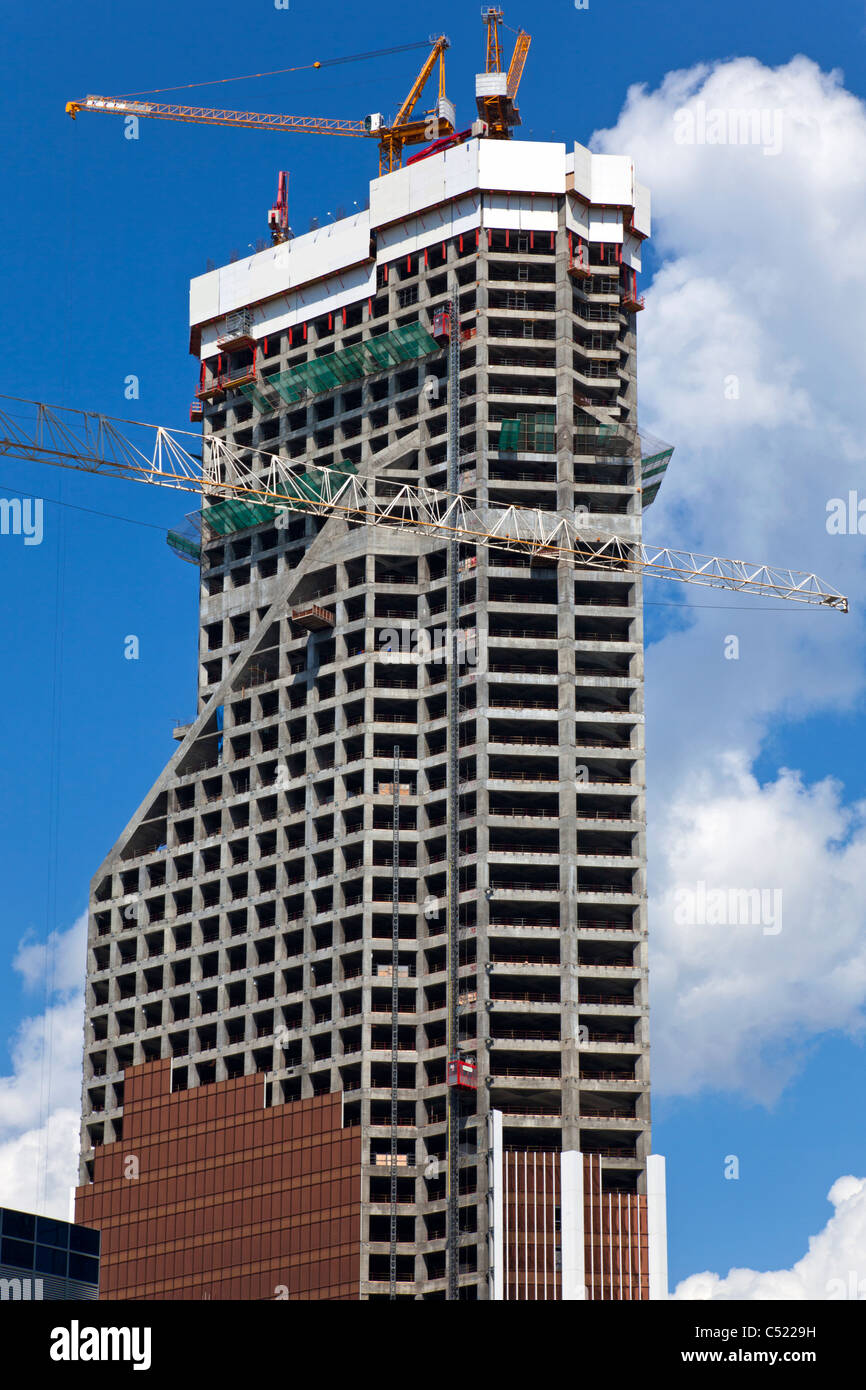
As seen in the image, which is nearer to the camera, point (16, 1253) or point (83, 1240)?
point (16, 1253)

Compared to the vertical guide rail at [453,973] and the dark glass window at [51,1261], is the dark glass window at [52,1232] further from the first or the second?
the vertical guide rail at [453,973]

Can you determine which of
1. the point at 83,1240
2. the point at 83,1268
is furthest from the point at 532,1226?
the point at 83,1240

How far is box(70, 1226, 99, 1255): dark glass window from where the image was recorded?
113 metres

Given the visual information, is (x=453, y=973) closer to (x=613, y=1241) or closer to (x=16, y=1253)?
(x=613, y=1241)

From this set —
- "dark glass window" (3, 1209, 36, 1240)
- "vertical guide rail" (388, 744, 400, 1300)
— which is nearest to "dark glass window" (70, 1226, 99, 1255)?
"dark glass window" (3, 1209, 36, 1240)

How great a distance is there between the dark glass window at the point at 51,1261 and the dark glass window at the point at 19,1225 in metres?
1.26

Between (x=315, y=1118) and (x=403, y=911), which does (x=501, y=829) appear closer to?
(x=403, y=911)

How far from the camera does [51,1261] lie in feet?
364

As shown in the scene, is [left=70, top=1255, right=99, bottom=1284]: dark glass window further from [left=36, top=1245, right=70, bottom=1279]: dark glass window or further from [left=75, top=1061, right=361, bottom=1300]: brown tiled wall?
[left=75, top=1061, right=361, bottom=1300]: brown tiled wall

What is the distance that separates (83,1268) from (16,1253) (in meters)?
8.12

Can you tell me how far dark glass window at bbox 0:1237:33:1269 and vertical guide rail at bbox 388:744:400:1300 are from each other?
250 ft

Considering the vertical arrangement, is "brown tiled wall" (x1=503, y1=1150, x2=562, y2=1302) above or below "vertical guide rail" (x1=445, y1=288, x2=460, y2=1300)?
below
